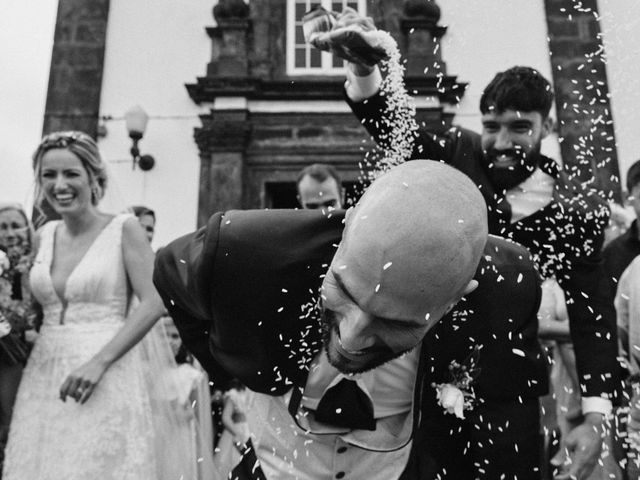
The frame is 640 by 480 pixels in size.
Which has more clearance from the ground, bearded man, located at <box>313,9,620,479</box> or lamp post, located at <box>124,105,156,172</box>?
lamp post, located at <box>124,105,156,172</box>

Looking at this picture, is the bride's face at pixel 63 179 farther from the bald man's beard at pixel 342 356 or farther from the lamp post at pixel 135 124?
the lamp post at pixel 135 124

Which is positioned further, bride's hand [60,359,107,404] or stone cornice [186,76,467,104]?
stone cornice [186,76,467,104]

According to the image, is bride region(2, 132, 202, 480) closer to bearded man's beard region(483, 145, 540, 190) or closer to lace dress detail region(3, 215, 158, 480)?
lace dress detail region(3, 215, 158, 480)

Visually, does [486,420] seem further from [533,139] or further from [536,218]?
[533,139]

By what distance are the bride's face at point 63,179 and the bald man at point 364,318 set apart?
1766mm

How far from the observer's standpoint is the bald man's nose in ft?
4.71

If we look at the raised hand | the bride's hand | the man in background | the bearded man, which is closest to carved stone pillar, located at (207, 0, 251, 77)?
the man in background

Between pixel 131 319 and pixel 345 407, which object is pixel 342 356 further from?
pixel 131 319

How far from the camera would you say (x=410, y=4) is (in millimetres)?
10109

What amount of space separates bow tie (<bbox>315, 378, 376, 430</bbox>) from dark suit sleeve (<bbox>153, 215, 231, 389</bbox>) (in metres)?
0.36

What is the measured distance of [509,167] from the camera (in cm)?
267

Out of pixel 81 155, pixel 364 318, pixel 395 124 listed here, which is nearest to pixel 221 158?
pixel 81 155

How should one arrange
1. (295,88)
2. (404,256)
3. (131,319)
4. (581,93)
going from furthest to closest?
(581,93)
(295,88)
(131,319)
(404,256)

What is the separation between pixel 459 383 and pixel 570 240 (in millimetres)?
879
